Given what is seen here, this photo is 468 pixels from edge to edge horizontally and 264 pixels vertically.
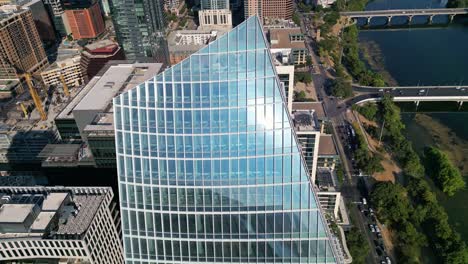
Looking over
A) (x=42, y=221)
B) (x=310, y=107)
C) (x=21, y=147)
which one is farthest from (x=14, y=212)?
(x=310, y=107)

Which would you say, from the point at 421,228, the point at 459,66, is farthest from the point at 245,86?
the point at 459,66

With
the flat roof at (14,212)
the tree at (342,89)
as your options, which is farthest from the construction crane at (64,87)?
the tree at (342,89)

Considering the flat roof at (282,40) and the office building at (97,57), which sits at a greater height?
the flat roof at (282,40)

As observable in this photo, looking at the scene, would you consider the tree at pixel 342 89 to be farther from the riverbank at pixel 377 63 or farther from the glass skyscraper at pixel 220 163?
the glass skyscraper at pixel 220 163

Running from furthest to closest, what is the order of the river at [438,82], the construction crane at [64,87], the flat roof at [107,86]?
1. the construction crane at [64,87]
2. the river at [438,82]
3. the flat roof at [107,86]

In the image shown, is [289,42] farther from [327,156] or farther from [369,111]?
[327,156]

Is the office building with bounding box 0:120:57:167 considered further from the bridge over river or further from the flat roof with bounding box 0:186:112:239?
the bridge over river
